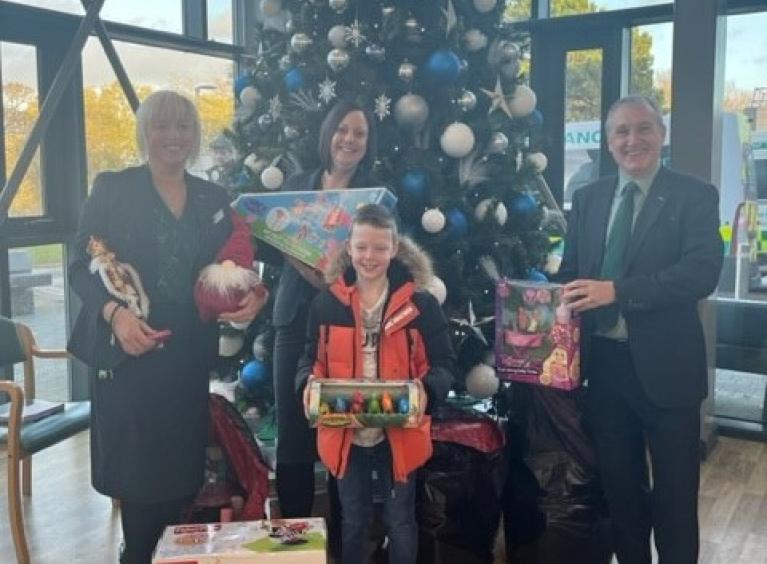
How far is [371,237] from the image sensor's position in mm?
2023

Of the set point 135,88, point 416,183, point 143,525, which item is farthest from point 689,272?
point 135,88

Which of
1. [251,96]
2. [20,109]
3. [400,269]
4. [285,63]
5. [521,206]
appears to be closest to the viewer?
[400,269]

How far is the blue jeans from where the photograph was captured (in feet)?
6.91

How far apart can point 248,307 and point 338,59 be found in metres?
1.41

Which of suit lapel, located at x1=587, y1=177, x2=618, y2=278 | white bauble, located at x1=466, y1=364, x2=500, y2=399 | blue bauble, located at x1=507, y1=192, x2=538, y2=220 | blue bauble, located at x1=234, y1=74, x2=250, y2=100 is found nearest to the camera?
suit lapel, located at x1=587, y1=177, x2=618, y2=278

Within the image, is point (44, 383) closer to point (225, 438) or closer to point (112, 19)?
point (112, 19)

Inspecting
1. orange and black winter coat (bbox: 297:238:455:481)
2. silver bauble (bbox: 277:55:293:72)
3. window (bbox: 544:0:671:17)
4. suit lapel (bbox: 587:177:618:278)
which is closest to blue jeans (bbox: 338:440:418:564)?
orange and black winter coat (bbox: 297:238:455:481)

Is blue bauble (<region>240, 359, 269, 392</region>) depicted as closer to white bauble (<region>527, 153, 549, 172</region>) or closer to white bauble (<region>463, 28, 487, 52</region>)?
white bauble (<region>527, 153, 549, 172</region>)

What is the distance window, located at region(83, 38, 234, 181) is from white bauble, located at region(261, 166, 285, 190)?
0.96 m

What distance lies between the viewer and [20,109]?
13.0ft

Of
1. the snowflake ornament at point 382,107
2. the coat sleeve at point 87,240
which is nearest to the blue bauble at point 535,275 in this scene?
the snowflake ornament at point 382,107

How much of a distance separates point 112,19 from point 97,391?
308 cm

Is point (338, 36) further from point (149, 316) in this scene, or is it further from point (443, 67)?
point (149, 316)

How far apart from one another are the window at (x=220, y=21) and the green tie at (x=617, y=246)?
357cm
